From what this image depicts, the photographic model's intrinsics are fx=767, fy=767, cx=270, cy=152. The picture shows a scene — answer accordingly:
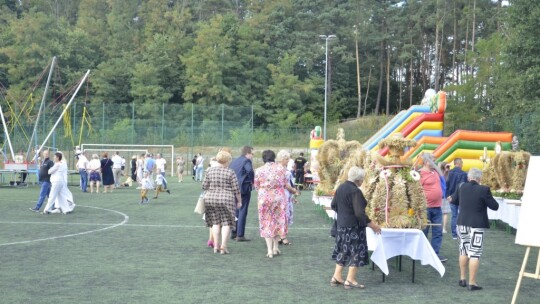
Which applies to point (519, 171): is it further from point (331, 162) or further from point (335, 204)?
point (335, 204)

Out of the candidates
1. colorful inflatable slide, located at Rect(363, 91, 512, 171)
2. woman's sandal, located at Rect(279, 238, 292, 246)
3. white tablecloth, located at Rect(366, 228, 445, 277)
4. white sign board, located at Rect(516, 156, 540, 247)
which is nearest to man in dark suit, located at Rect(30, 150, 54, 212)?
woman's sandal, located at Rect(279, 238, 292, 246)

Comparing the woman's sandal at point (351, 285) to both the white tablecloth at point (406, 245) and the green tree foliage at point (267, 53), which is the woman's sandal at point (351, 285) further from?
the green tree foliage at point (267, 53)

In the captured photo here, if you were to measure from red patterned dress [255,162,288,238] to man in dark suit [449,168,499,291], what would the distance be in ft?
11.8

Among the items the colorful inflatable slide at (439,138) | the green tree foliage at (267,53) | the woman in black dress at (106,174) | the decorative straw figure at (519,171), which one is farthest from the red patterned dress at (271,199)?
the green tree foliage at (267,53)

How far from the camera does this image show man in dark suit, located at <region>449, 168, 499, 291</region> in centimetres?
1008

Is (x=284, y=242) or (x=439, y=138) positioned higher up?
(x=439, y=138)

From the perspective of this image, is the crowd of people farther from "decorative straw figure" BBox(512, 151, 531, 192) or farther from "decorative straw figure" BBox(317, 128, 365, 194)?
"decorative straw figure" BBox(317, 128, 365, 194)

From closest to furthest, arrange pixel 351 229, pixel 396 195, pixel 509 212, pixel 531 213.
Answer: pixel 531 213
pixel 351 229
pixel 396 195
pixel 509 212

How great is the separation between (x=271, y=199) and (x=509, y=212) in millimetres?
6550

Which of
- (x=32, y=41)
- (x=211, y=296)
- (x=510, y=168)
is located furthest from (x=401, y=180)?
(x=32, y=41)

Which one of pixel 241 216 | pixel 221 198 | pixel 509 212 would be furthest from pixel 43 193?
pixel 509 212

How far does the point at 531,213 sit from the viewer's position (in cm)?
883

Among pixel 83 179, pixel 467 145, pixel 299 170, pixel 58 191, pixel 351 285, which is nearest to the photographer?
pixel 351 285

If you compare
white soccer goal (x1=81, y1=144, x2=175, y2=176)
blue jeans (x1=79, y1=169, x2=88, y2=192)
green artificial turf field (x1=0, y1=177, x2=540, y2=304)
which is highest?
white soccer goal (x1=81, y1=144, x2=175, y2=176)
